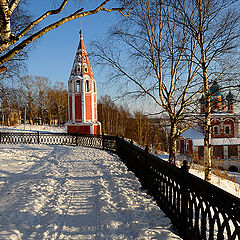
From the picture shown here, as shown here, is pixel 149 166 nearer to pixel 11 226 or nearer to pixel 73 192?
pixel 73 192

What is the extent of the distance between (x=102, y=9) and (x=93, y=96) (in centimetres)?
1479

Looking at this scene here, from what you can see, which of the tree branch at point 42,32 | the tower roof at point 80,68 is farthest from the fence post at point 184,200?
the tower roof at point 80,68

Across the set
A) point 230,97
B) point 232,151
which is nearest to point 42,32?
point 230,97

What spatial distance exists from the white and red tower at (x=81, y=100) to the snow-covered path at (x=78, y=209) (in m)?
13.2

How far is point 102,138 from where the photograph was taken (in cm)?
1232

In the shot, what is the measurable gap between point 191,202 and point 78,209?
6.81ft

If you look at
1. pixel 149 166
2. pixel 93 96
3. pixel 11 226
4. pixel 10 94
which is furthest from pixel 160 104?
pixel 93 96

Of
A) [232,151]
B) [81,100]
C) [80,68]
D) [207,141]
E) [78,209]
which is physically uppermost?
[80,68]

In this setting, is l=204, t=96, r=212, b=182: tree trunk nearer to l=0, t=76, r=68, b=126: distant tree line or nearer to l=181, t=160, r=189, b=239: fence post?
l=181, t=160, r=189, b=239: fence post

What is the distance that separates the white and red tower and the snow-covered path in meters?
13.2

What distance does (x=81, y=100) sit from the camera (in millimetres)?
19016

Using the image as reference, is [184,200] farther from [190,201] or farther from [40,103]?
[40,103]

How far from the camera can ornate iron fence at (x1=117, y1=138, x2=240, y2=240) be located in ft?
5.74

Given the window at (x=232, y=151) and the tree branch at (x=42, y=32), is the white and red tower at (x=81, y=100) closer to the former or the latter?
the tree branch at (x=42, y=32)
